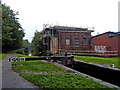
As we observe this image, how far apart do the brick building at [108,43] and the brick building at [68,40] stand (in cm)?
368

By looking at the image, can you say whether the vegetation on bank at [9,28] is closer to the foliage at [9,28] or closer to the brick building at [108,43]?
the foliage at [9,28]

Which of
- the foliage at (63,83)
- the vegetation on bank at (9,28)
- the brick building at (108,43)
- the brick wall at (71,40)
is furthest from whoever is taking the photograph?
the brick wall at (71,40)

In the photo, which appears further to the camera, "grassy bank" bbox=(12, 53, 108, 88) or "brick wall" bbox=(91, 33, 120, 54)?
"brick wall" bbox=(91, 33, 120, 54)

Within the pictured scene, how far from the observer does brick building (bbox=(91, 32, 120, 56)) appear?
54.4 feet

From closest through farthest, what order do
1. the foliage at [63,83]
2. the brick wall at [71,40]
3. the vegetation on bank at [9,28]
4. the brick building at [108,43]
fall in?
the foliage at [63,83] < the vegetation on bank at [9,28] < the brick building at [108,43] < the brick wall at [71,40]

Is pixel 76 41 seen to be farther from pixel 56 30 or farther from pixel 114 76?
pixel 114 76

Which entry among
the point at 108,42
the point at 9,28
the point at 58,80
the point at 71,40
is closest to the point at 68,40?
the point at 71,40

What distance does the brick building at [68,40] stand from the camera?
23.9 metres

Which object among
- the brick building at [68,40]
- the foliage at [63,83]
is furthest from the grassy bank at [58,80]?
the brick building at [68,40]

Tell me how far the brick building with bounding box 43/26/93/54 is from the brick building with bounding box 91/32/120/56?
12.1 feet

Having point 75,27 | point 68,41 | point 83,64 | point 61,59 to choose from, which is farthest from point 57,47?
point 83,64

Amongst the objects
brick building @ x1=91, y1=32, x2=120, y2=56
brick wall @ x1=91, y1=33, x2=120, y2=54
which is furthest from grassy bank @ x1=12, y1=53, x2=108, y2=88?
brick wall @ x1=91, y1=33, x2=120, y2=54

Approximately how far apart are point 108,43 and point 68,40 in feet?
29.2

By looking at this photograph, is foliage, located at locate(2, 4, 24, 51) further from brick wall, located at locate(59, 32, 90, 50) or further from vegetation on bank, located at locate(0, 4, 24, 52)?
brick wall, located at locate(59, 32, 90, 50)
